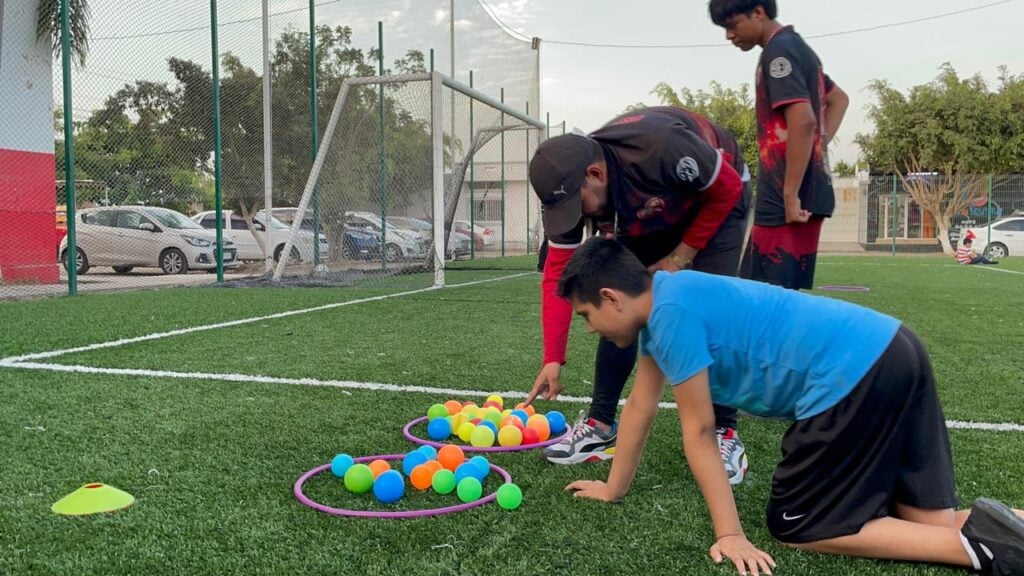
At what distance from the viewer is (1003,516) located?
6.57ft

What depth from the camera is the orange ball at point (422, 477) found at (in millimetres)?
2742

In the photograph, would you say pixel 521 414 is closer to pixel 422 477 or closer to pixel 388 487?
pixel 422 477

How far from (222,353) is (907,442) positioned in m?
4.48

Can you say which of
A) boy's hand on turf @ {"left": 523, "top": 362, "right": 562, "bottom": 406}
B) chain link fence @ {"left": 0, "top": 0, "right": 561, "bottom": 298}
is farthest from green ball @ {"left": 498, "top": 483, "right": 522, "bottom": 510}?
chain link fence @ {"left": 0, "top": 0, "right": 561, "bottom": 298}

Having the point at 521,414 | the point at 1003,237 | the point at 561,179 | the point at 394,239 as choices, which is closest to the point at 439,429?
the point at 521,414

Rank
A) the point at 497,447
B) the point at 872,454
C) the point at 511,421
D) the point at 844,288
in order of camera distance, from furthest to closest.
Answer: the point at 844,288
the point at 511,421
the point at 497,447
the point at 872,454

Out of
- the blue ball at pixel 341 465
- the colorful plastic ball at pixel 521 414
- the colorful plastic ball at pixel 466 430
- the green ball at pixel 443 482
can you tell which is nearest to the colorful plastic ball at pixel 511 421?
the colorful plastic ball at pixel 521 414

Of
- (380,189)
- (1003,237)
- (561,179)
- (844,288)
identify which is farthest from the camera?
(1003,237)

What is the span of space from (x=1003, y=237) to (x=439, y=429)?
24237 mm

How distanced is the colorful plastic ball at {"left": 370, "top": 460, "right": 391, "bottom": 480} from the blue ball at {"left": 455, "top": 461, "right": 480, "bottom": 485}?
0.85 ft

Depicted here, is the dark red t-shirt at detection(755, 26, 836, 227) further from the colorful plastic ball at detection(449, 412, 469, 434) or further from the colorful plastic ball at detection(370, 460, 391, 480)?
the colorful plastic ball at detection(370, 460, 391, 480)

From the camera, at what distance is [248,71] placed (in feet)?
40.0

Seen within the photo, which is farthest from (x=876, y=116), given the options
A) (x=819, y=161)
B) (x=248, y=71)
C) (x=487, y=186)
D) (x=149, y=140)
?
(x=819, y=161)

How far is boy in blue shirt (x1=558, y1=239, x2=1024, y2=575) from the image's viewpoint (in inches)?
82.3
